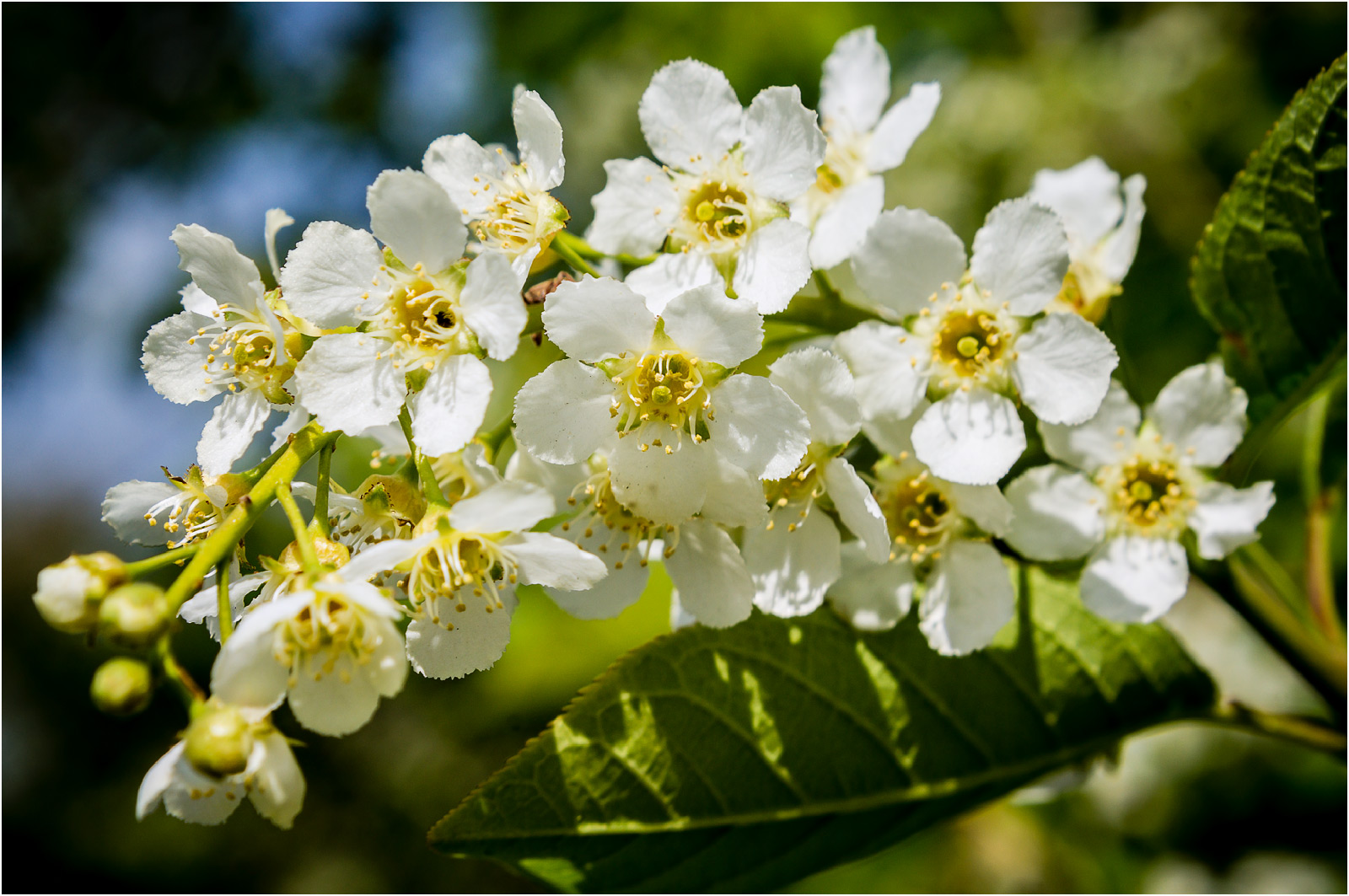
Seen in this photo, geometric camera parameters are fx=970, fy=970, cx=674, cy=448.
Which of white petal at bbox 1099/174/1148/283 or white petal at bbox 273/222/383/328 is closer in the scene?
white petal at bbox 273/222/383/328

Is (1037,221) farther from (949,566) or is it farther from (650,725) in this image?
(650,725)

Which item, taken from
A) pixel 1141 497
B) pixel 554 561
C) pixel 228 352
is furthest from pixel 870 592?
pixel 228 352

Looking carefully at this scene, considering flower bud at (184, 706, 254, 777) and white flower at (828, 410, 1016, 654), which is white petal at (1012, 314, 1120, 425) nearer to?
white flower at (828, 410, 1016, 654)

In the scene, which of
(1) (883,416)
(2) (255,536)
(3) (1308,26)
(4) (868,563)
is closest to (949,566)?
(4) (868,563)

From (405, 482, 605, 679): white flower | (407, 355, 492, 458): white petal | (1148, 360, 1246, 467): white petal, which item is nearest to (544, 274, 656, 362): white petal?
(407, 355, 492, 458): white petal

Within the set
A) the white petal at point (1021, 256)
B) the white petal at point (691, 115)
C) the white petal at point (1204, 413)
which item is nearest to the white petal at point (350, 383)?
the white petal at point (691, 115)

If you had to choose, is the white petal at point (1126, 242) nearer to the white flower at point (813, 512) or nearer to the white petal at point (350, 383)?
the white flower at point (813, 512)
